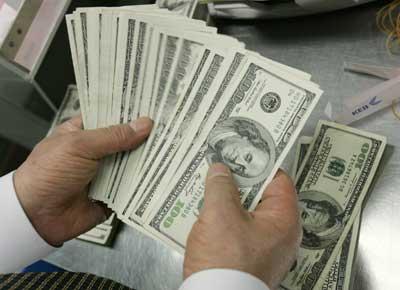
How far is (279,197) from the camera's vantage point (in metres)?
0.61

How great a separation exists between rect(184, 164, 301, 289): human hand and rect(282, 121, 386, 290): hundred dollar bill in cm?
18

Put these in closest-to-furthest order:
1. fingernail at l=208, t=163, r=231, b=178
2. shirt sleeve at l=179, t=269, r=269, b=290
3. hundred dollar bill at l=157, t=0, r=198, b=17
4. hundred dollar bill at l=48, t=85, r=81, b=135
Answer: shirt sleeve at l=179, t=269, r=269, b=290 < fingernail at l=208, t=163, r=231, b=178 < hundred dollar bill at l=157, t=0, r=198, b=17 < hundred dollar bill at l=48, t=85, r=81, b=135

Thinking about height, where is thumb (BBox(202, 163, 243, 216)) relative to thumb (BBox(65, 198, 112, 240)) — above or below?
above

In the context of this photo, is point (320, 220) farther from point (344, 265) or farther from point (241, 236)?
point (241, 236)

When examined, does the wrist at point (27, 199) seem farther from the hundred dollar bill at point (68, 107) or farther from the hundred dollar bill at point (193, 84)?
the hundred dollar bill at point (68, 107)

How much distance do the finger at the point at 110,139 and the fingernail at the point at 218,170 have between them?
0.15 metres

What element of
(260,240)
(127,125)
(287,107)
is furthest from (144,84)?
(260,240)

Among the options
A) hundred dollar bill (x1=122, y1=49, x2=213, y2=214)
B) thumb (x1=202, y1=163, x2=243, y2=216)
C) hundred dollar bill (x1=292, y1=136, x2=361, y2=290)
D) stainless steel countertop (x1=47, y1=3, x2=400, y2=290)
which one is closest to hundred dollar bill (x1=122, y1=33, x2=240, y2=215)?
hundred dollar bill (x1=122, y1=49, x2=213, y2=214)

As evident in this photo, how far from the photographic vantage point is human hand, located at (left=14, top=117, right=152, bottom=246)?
0.69m

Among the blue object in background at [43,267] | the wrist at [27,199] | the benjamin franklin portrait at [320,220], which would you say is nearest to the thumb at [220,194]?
the benjamin franklin portrait at [320,220]

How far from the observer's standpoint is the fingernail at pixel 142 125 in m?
0.70

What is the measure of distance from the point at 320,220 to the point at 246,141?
0.22 metres

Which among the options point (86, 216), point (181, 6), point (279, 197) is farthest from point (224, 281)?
point (181, 6)

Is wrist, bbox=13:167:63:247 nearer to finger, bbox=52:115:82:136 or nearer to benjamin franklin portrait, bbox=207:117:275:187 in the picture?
finger, bbox=52:115:82:136
